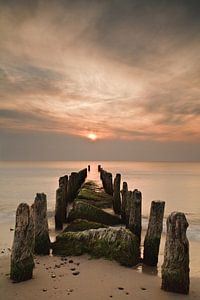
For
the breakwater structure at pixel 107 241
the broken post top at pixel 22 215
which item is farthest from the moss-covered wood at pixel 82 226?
the broken post top at pixel 22 215

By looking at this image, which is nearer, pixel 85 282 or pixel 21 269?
pixel 21 269

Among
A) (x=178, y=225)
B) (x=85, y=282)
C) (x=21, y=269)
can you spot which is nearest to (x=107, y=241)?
(x=85, y=282)

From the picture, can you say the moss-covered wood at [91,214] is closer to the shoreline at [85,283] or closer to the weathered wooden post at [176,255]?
the shoreline at [85,283]

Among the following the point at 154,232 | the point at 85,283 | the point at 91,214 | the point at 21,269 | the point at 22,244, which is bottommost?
the point at 85,283

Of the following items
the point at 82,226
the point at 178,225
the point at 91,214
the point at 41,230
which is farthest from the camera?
the point at 91,214

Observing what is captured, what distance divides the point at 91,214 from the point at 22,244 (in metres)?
6.11

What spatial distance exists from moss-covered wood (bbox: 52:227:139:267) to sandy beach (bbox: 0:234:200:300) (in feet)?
0.59

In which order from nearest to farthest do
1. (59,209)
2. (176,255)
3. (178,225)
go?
(178,225) → (176,255) → (59,209)

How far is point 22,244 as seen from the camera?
18.8ft

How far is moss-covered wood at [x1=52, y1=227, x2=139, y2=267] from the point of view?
716 centimetres

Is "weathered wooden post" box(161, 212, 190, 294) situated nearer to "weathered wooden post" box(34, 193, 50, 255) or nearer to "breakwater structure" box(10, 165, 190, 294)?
"breakwater structure" box(10, 165, 190, 294)

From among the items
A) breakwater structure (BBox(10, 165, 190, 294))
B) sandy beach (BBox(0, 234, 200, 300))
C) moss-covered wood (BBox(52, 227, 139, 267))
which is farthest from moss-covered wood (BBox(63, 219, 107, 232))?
sandy beach (BBox(0, 234, 200, 300))

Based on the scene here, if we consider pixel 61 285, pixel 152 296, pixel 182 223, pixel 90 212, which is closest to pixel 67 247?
pixel 61 285

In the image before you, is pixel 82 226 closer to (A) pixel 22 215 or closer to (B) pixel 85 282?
(B) pixel 85 282
